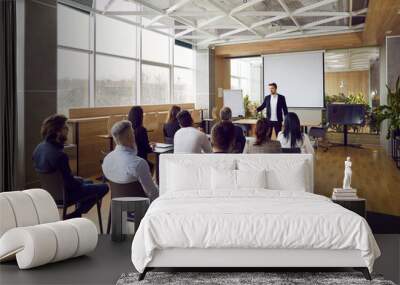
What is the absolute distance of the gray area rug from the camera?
325cm

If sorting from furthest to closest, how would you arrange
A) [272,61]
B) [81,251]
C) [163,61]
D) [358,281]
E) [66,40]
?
1. [272,61]
2. [163,61]
3. [66,40]
4. [81,251]
5. [358,281]

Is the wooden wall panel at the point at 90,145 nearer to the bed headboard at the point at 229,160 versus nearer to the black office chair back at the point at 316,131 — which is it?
the bed headboard at the point at 229,160

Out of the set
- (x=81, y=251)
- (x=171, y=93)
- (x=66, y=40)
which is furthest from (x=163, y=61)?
(x=81, y=251)

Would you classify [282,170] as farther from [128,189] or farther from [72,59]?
[72,59]

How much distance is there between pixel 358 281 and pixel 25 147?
441 centimetres

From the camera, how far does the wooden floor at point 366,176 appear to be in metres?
6.33

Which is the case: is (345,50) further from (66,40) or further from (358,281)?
(358,281)

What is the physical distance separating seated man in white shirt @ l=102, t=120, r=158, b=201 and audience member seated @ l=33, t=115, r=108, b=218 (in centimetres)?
35

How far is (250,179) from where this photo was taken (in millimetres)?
4277

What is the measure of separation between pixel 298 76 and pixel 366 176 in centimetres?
560

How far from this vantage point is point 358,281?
10.7ft

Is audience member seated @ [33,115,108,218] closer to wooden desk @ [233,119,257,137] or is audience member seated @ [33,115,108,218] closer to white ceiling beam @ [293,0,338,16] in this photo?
wooden desk @ [233,119,257,137]

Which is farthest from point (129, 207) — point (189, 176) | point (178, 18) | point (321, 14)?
point (178, 18)

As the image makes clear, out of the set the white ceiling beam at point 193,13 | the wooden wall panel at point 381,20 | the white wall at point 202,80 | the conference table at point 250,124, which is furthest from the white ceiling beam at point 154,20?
the wooden wall panel at point 381,20
